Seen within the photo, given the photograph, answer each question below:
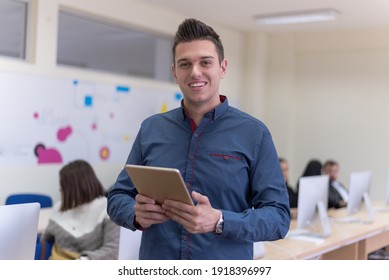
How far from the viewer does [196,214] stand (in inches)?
49.4

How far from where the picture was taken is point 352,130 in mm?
6598

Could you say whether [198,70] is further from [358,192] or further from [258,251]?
[358,192]

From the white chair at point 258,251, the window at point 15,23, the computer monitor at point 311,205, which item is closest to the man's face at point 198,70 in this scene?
the white chair at point 258,251

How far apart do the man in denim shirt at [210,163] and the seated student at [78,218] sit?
1342 millimetres

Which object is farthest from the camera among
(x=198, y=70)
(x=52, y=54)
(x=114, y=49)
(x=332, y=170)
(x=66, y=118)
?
(x=114, y=49)

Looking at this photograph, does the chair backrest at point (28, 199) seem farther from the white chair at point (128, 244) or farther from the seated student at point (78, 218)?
the white chair at point (128, 244)

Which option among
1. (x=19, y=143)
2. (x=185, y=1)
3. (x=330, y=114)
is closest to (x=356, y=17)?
(x=330, y=114)

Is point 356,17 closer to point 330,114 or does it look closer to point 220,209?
point 330,114

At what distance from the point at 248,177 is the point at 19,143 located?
355cm

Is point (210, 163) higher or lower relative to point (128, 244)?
higher

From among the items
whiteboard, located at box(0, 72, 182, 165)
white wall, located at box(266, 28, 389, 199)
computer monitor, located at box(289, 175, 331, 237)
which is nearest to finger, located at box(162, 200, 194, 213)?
computer monitor, located at box(289, 175, 331, 237)

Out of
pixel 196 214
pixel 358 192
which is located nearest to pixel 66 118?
pixel 358 192

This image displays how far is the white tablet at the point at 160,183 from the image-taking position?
1.20m

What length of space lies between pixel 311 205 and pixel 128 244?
1711mm
